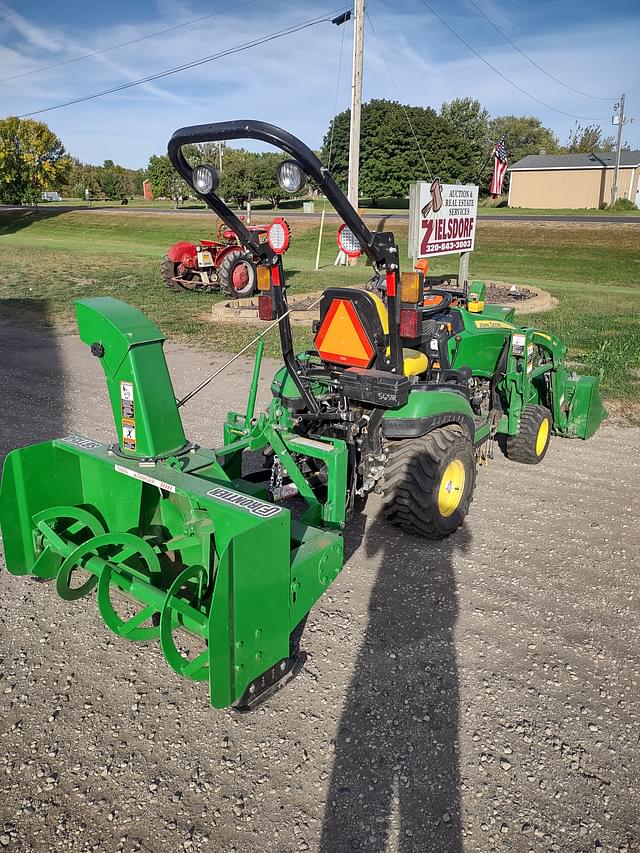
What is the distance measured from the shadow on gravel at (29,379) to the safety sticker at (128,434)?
313cm

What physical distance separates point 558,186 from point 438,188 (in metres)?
40.4

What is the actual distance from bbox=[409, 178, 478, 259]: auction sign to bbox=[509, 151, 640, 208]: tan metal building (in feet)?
127

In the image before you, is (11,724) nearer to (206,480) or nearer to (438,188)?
(206,480)

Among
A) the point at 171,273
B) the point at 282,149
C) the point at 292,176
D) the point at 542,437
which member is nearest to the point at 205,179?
the point at 292,176

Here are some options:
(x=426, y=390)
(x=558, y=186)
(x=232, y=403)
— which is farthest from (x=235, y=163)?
(x=426, y=390)

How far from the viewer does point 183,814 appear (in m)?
2.60

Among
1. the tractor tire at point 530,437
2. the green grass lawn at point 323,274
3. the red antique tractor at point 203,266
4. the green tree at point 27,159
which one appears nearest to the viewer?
the tractor tire at point 530,437

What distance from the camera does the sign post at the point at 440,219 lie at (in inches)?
413

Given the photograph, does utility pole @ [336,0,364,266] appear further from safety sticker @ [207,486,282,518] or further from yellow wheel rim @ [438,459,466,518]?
safety sticker @ [207,486,282,518]

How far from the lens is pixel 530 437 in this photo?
586 centimetres

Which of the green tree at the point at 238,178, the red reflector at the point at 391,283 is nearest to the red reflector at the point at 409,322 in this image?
the red reflector at the point at 391,283

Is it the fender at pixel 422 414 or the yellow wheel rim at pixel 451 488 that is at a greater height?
the fender at pixel 422 414

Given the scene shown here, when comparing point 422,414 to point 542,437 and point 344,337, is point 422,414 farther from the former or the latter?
point 542,437

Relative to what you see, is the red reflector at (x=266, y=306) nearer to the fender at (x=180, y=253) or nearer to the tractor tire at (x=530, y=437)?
the tractor tire at (x=530, y=437)
